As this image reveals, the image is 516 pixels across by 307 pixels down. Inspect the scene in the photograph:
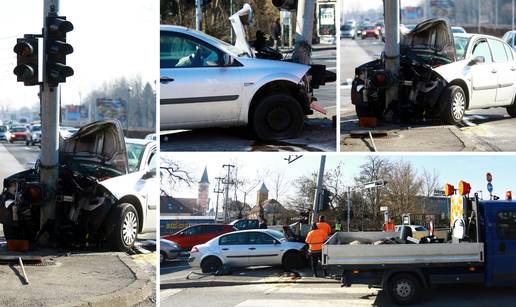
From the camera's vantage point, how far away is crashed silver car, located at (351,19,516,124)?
10844mm

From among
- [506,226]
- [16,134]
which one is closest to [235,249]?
[506,226]

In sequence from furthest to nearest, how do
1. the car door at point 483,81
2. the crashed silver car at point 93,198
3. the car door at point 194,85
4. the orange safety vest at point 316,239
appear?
1. the crashed silver car at point 93,198
2. the car door at point 483,81
3. the orange safety vest at point 316,239
4. the car door at point 194,85

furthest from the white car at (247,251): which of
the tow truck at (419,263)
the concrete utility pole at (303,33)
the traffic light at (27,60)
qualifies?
the traffic light at (27,60)

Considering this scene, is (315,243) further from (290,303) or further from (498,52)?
(498,52)

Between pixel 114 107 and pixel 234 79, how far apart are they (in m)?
10.1

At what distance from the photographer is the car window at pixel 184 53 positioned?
9016 millimetres

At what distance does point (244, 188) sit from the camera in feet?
29.7

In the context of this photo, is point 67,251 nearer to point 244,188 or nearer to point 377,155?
point 244,188

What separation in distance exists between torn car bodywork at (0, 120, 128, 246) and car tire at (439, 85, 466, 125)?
16.5 ft

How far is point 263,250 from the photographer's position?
934 centimetres

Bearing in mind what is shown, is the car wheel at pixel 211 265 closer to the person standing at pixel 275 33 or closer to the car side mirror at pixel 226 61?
the car side mirror at pixel 226 61

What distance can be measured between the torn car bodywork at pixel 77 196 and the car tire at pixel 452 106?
5032mm

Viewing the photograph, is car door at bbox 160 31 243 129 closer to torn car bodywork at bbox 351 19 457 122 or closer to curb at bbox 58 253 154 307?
curb at bbox 58 253 154 307

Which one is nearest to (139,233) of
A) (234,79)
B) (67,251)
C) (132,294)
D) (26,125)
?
(67,251)
